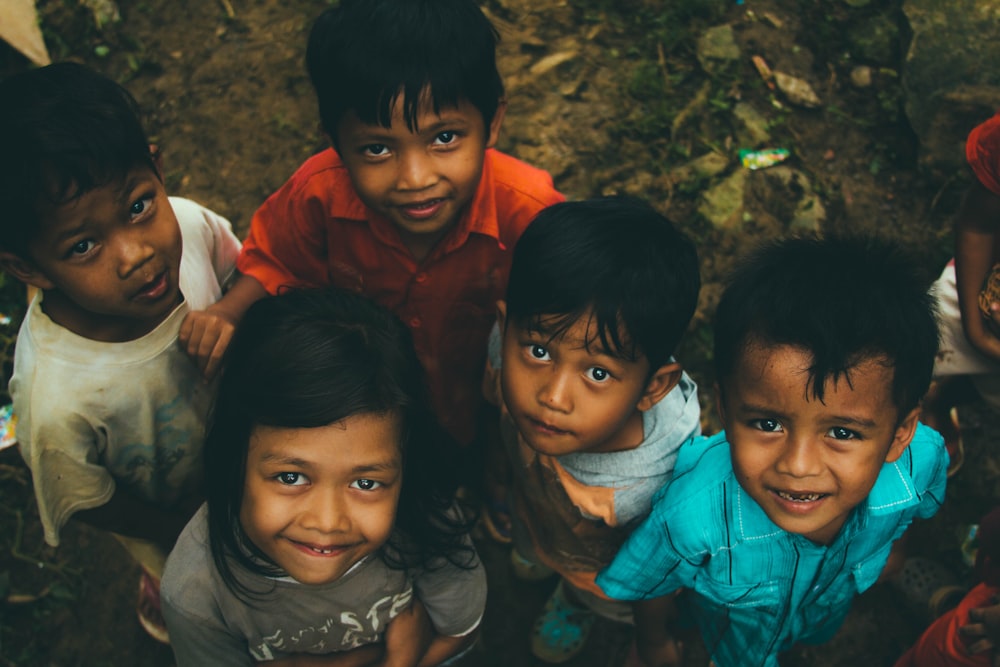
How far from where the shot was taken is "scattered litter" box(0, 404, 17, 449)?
2840 mm

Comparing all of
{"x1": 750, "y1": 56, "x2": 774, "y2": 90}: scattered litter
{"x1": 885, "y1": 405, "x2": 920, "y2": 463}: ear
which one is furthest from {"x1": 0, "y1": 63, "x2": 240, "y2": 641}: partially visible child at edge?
{"x1": 750, "y1": 56, "x2": 774, "y2": 90}: scattered litter

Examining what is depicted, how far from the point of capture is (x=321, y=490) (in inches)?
54.2

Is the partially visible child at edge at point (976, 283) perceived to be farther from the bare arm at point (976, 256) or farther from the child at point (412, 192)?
the child at point (412, 192)

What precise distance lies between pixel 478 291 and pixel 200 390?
80 centimetres

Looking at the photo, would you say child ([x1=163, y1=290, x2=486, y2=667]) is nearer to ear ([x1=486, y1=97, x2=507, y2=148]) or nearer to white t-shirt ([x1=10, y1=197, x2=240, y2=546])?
white t-shirt ([x1=10, y1=197, x2=240, y2=546])

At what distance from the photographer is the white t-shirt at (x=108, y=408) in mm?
1613

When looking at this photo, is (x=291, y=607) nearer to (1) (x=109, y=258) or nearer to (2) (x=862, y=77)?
(1) (x=109, y=258)

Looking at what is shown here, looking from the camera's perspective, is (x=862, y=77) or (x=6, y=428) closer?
(x=6, y=428)

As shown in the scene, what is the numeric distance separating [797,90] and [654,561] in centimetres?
276

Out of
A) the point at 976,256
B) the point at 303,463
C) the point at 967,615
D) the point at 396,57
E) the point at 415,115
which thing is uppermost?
the point at 396,57

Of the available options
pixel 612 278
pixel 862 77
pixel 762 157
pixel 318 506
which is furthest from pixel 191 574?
pixel 862 77

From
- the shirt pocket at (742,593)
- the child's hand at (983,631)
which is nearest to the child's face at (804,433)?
the shirt pocket at (742,593)

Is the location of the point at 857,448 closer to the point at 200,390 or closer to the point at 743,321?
the point at 743,321

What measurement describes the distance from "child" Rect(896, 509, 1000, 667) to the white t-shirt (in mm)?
2030
